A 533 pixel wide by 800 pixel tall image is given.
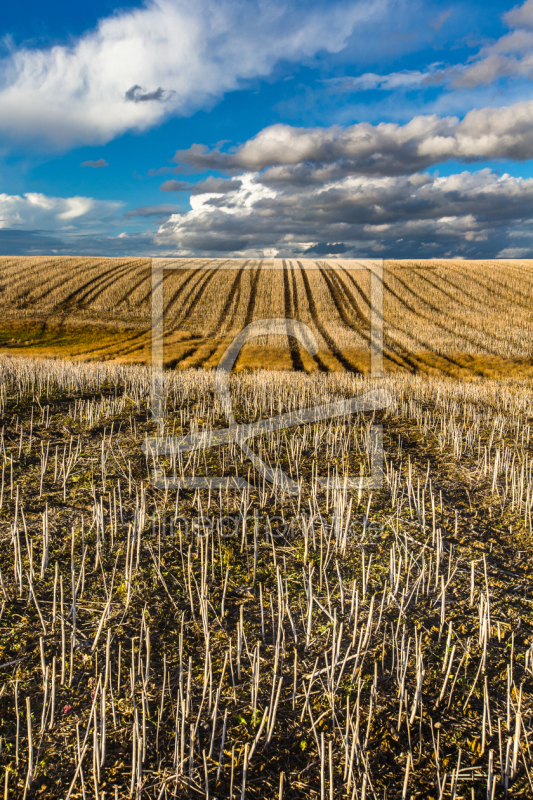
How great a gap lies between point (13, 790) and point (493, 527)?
179 inches

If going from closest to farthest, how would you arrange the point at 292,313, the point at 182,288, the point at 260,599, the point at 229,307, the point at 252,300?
the point at 260,599, the point at 292,313, the point at 229,307, the point at 252,300, the point at 182,288

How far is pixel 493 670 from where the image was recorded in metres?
2.99

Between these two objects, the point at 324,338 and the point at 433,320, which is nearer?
the point at 324,338

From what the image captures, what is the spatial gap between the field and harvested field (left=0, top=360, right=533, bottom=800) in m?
0.02

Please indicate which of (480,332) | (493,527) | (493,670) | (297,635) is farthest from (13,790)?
(480,332)

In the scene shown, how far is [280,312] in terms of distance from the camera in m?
27.7

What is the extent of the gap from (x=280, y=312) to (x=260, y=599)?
2522cm

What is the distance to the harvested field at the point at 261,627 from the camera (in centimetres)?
234

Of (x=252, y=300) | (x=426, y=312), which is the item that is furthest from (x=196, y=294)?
(x=426, y=312)

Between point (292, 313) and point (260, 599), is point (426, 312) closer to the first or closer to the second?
point (292, 313)

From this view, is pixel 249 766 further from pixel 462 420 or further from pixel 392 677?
pixel 462 420

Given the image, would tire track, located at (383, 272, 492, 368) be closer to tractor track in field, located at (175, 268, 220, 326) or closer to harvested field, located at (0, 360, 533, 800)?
tractor track in field, located at (175, 268, 220, 326)

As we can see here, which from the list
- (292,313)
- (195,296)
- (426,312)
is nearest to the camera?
(426,312)

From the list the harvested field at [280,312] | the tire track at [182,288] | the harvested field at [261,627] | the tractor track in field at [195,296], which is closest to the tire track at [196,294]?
the tractor track in field at [195,296]
